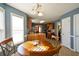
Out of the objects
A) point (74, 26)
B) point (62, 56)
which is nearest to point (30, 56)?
point (62, 56)

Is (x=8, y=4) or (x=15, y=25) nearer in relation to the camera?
(x=8, y=4)

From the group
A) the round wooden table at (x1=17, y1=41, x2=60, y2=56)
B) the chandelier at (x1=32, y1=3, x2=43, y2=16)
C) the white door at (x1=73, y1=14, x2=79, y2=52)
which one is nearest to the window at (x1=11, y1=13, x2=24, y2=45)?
the round wooden table at (x1=17, y1=41, x2=60, y2=56)

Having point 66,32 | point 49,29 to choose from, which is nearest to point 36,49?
point 49,29

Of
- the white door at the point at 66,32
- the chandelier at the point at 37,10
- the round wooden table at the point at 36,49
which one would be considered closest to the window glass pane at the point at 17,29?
the round wooden table at the point at 36,49

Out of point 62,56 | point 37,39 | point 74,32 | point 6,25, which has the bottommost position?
point 62,56

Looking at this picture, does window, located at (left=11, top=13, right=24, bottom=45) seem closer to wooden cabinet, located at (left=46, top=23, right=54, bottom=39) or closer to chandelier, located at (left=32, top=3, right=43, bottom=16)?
chandelier, located at (left=32, top=3, right=43, bottom=16)

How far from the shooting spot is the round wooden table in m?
1.40

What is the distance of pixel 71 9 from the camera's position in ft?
A: 4.59

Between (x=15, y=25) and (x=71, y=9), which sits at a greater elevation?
(x=71, y=9)

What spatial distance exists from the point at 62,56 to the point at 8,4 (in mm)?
1036

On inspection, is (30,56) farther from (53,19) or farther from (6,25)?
(53,19)

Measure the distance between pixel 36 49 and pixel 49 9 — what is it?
2.03 ft

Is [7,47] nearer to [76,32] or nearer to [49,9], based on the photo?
[49,9]

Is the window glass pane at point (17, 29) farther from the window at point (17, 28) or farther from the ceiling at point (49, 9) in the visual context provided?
the ceiling at point (49, 9)
